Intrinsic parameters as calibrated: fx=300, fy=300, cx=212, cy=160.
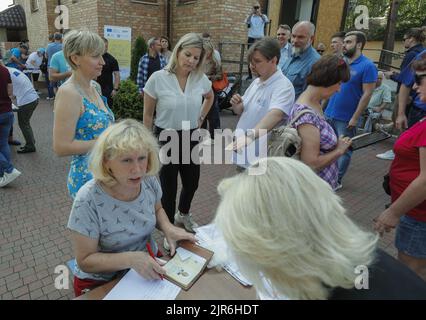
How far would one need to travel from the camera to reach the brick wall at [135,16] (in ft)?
32.6

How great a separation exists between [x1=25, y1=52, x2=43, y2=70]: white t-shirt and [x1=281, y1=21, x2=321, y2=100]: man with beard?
11966 millimetres

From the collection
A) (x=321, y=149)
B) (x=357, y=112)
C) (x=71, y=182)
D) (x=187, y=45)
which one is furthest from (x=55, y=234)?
(x=357, y=112)

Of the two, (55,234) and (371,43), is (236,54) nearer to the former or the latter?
(55,234)

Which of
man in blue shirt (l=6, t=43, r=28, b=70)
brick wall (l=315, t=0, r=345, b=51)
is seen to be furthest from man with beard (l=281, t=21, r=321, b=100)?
man in blue shirt (l=6, t=43, r=28, b=70)

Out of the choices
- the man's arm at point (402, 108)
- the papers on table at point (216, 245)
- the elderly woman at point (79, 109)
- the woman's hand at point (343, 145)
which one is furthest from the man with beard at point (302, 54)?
the papers on table at point (216, 245)

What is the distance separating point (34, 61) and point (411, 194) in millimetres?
14199

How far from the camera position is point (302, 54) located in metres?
3.91

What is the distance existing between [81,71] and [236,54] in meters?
8.44

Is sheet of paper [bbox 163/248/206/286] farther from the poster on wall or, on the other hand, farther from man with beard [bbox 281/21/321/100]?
the poster on wall

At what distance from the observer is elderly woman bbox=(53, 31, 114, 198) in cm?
190

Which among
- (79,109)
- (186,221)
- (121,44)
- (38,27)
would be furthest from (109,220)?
(38,27)

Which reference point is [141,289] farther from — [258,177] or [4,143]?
[4,143]

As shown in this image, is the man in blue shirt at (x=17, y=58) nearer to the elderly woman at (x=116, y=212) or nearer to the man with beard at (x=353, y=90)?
the man with beard at (x=353, y=90)

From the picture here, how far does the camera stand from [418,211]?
1.80 meters
